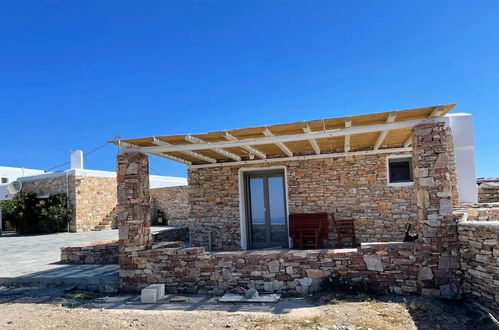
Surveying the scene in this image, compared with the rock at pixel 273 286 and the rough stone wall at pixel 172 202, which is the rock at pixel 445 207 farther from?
the rough stone wall at pixel 172 202

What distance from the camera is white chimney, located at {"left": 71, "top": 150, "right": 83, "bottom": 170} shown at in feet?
64.3

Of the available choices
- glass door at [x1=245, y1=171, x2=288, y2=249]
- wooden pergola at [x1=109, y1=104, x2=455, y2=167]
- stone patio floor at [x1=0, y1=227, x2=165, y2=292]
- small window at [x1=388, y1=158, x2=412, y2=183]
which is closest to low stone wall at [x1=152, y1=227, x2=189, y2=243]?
stone patio floor at [x1=0, y1=227, x2=165, y2=292]

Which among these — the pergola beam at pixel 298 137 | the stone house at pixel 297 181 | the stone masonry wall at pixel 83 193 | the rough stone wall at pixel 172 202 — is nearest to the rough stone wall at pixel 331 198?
the stone house at pixel 297 181

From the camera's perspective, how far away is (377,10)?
25.6 ft

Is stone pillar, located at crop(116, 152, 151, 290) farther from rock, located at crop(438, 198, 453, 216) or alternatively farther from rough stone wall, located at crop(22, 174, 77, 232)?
rough stone wall, located at crop(22, 174, 77, 232)

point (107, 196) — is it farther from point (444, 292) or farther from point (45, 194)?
point (444, 292)

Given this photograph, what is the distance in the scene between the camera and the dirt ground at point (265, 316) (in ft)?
15.4

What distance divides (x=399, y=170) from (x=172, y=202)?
45.9 feet

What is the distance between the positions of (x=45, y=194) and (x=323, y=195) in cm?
1690

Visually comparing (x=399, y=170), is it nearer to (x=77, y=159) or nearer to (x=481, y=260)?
(x=481, y=260)

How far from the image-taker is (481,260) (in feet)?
16.6

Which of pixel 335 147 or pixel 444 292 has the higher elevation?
pixel 335 147

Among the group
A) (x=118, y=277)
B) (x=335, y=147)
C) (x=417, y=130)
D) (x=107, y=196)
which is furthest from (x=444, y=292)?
(x=107, y=196)

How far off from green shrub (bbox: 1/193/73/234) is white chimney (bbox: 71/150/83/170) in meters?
1.85
